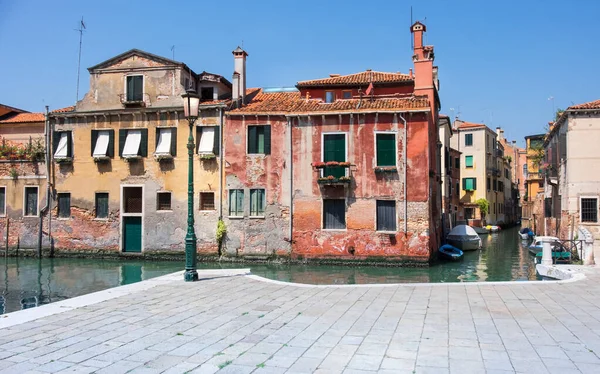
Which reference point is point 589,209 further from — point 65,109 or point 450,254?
point 65,109

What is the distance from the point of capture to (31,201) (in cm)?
2625

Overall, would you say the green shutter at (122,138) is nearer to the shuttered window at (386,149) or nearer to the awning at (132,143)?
the awning at (132,143)

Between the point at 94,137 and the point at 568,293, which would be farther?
the point at 94,137

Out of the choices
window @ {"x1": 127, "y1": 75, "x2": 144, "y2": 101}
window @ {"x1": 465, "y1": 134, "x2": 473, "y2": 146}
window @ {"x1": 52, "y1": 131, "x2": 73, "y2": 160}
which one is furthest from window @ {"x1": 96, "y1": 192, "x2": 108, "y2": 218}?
window @ {"x1": 465, "y1": 134, "x2": 473, "y2": 146}

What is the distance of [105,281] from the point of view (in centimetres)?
1841

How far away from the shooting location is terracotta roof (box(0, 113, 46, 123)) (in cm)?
2970

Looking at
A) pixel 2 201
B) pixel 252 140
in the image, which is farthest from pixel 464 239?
pixel 2 201

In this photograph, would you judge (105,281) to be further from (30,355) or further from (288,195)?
(30,355)

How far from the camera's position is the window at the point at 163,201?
24.5m

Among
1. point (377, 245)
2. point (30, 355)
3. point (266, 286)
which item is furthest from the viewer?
point (377, 245)

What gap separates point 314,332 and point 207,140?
18.4 meters

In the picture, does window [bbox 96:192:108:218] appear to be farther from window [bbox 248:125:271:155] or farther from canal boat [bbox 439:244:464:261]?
canal boat [bbox 439:244:464:261]

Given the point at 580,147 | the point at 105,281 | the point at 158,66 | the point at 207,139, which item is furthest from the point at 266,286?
the point at 580,147

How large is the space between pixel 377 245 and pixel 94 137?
50.7 feet
